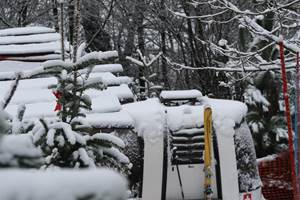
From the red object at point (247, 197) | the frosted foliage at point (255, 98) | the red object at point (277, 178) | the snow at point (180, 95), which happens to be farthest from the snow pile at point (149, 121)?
the frosted foliage at point (255, 98)

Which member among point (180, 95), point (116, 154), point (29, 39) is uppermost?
point (29, 39)

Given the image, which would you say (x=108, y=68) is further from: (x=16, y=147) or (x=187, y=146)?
(x=16, y=147)

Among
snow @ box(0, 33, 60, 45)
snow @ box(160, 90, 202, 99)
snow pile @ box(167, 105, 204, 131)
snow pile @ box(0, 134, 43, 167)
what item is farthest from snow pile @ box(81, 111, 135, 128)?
snow pile @ box(0, 134, 43, 167)

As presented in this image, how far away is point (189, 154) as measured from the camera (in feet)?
14.3

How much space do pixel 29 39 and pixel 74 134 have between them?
4.72m

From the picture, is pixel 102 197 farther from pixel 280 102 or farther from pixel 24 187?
pixel 280 102

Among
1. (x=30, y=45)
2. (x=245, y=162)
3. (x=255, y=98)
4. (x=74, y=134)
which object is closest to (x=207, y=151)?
(x=245, y=162)

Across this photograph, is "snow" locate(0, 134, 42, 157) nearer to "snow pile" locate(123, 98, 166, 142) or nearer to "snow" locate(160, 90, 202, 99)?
"snow pile" locate(123, 98, 166, 142)

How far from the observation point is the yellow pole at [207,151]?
4.25 m

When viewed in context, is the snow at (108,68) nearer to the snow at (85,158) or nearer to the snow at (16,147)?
the snow at (85,158)

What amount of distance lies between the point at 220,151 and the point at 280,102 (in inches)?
185

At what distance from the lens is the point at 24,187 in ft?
1.63

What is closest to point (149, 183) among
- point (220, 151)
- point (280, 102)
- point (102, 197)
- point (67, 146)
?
point (220, 151)

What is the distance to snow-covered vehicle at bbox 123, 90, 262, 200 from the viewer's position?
170 inches
